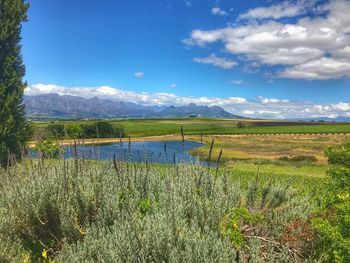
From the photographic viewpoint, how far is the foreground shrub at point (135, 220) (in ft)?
17.1

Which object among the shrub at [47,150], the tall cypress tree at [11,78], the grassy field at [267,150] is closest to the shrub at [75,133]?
the grassy field at [267,150]

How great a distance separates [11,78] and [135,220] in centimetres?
2640

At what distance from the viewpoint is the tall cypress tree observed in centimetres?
2750

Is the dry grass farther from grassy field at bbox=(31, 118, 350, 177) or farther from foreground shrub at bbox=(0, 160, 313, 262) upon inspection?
Result: foreground shrub at bbox=(0, 160, 313, 262)

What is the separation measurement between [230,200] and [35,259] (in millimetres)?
3751

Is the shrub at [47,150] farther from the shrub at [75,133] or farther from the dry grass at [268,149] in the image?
the dry grass at [268,149]

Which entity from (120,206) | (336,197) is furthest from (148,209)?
(336,197)

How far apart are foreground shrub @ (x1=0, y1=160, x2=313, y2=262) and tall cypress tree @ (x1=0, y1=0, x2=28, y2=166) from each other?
20.6 m

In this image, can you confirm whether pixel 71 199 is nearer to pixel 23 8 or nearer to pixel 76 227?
pixel 76 227

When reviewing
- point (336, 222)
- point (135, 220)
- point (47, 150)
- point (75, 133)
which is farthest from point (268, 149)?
point (135, 220)

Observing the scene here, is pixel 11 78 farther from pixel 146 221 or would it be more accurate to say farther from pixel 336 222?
pixel 336 222

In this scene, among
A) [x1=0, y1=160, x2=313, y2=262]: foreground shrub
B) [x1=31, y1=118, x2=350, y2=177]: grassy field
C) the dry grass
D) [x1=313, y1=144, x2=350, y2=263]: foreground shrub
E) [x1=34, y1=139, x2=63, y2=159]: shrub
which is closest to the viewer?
[x1=0, y1=160, x2=313, y2=262]: foreground shrub

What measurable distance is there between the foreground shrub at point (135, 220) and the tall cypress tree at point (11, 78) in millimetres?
20581

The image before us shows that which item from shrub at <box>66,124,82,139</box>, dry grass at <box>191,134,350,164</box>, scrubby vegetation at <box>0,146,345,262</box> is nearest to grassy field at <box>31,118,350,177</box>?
dry grass at <box>191,134,350,164</box>
